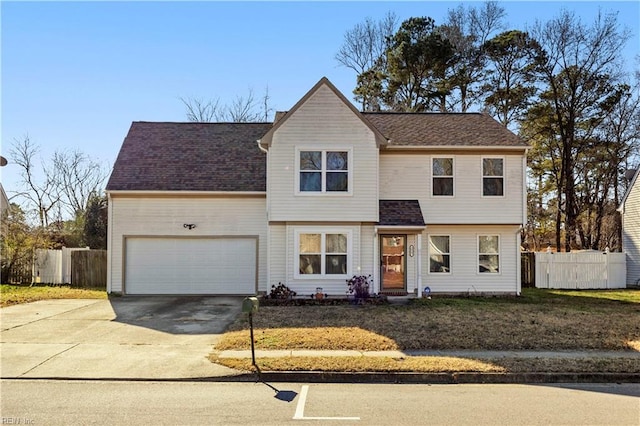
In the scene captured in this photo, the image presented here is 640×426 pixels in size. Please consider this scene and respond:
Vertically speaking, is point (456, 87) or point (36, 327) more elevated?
point (456, 87)

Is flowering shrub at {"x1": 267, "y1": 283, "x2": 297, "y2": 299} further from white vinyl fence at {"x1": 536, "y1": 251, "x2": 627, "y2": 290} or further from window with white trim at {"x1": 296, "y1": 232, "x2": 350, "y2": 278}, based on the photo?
white vinyl fence at {"x1": 536, "y1": 251, "x2": 627, "y2": 290}

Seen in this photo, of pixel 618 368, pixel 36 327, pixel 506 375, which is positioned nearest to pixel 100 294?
pixel 36 327

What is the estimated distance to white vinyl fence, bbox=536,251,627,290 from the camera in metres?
22.1

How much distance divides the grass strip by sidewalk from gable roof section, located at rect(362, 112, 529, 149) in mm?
9963

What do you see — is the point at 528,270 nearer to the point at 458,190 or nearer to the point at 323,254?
A: the point at 458,190

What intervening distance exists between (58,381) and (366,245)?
36.5ft

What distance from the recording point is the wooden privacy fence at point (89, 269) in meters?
20.9

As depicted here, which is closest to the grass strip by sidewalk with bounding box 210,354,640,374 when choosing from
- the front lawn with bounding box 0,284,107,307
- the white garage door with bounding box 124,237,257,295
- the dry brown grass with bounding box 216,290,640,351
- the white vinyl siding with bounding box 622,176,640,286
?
the dry brown grass with bounding box 216,290,640,351

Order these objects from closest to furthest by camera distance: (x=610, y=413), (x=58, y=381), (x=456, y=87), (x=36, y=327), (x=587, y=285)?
(x=610, y=413) < (x=58, y=381) < (x=36, y=327) < (x=587, y=285) < (x=456, y=87)

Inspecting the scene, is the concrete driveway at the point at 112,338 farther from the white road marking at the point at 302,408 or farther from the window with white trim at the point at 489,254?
the window with white trim at the point at 489,254

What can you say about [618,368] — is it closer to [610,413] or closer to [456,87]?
[610,413]

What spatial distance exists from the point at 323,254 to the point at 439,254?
15.9ft

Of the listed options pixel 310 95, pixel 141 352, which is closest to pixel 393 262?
pixel 310 95

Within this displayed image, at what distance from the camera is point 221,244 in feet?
62.1
